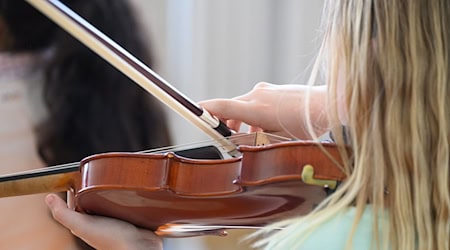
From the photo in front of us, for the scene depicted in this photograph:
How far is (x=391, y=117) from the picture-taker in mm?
868

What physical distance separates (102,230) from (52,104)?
56cm

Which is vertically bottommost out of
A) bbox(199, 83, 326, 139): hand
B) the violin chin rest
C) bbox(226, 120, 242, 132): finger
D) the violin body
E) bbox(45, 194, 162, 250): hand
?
bbox(45, 194, 162, 250): hand

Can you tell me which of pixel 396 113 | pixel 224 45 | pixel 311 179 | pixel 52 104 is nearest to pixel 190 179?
pixel 311 179

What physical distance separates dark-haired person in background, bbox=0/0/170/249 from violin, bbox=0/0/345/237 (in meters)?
0.45

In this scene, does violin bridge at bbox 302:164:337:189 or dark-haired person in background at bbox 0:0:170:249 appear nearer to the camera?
violin bridge at bbox 302:164:337:189

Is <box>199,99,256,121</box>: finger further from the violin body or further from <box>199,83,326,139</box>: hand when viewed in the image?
the violin body

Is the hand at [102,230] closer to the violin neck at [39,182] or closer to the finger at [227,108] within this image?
the violin neck at [39,182]

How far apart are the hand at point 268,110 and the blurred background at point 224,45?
44cm

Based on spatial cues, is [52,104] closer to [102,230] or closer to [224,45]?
[224,45]

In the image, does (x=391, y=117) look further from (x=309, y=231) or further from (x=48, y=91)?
(x=48, y=91)

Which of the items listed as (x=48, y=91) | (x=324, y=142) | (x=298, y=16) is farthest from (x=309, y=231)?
(x=298, y=16)

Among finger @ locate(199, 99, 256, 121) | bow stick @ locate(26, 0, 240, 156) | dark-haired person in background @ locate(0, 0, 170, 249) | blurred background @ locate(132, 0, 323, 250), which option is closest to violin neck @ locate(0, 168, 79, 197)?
bow stick @ locate(26, 0, 240, 156)

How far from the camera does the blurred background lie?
1.73 meters

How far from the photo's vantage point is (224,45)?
1.77 meters
